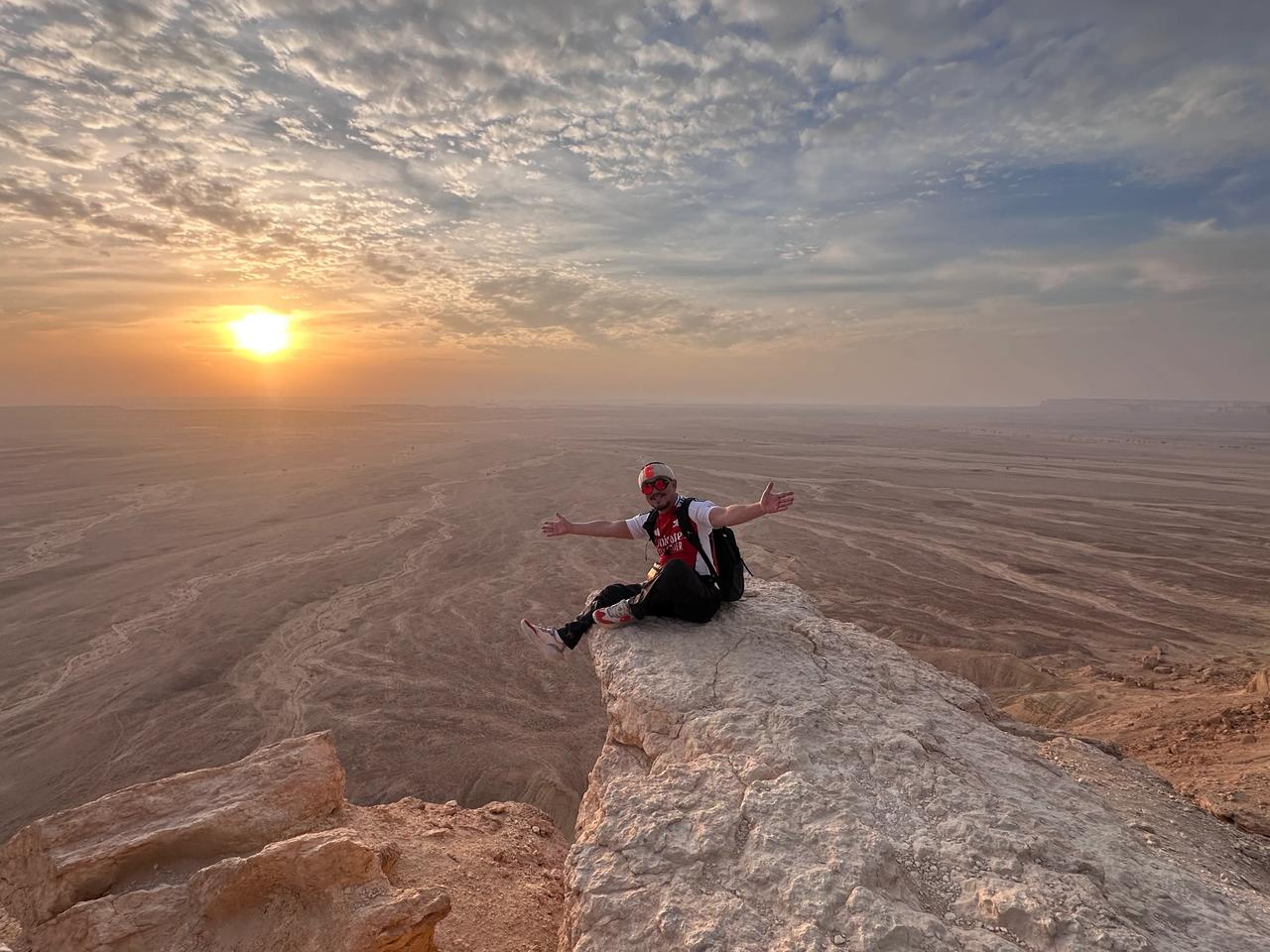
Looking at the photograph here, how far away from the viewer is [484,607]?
50.1 ft

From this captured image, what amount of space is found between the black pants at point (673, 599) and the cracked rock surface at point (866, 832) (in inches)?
16.8

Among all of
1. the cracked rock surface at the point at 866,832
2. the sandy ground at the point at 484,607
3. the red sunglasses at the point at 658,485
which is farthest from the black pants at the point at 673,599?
the sandy ground at the point at 484,607

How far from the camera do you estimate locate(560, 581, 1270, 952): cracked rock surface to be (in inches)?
88.7

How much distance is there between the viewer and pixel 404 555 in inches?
759

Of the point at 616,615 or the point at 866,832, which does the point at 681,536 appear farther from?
the point at 866,832

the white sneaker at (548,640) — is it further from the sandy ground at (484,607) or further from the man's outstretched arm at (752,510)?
the sandy ground at (484,607)

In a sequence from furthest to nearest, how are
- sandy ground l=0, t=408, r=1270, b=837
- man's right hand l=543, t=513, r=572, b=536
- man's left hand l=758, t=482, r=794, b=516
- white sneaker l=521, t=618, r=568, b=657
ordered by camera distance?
sandy ground l=0, t=408, r=1270, b=837, man's right hand l=543, t=513, r=572, b=536, white sneaker l=521, t=618, r=568, b=657, man's left hand l=758, t=482, r=794, b=516

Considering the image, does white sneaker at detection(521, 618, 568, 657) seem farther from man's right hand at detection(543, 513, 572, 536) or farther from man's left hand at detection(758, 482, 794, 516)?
man's left hand at detection(758, 482, 794, 516)

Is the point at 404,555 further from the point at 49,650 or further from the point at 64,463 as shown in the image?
the point at 64,463

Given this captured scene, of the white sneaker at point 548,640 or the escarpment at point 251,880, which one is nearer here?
the escarpment at point 251,880

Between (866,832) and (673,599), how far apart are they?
6.69 feet

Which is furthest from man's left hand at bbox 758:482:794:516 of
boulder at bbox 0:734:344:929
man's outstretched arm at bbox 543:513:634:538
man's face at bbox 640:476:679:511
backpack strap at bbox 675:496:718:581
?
boulder at bbox 0:734:344:929

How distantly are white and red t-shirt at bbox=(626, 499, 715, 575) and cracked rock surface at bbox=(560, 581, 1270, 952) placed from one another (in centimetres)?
72

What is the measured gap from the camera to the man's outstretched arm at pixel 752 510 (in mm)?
3824
